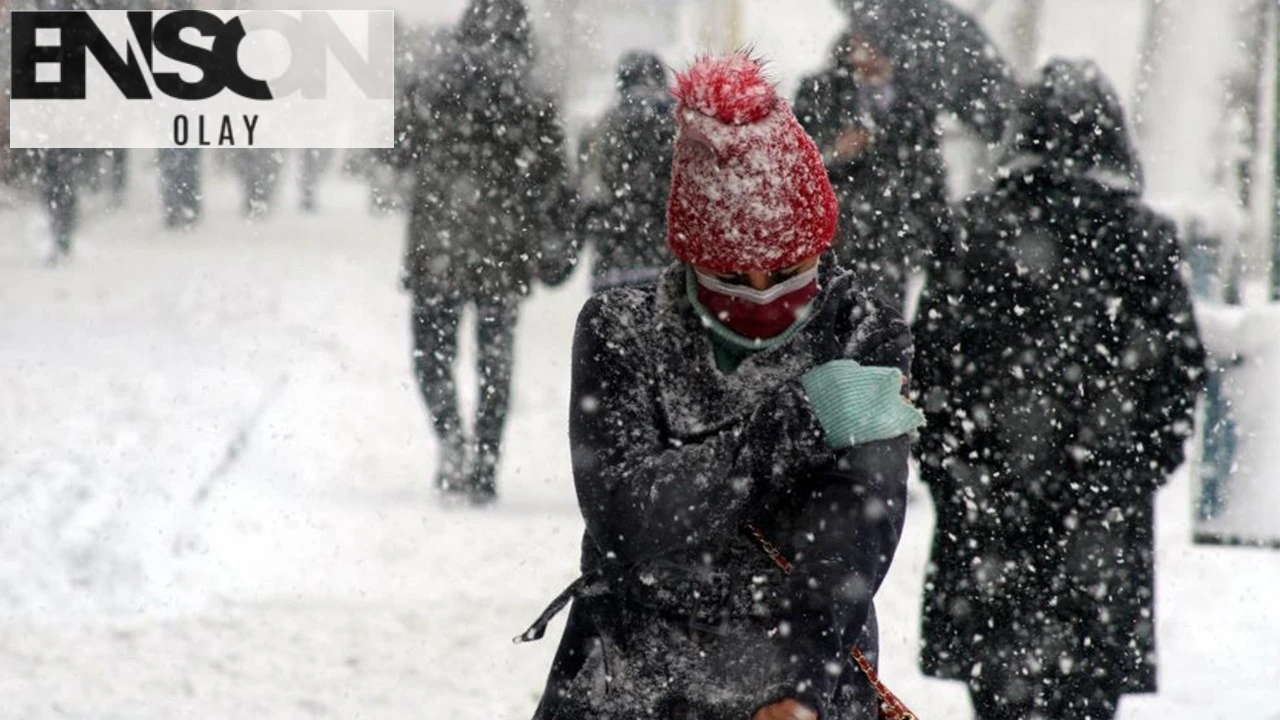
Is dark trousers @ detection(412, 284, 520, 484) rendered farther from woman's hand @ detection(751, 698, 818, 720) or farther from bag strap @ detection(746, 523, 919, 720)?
woman's hand @ detection(751, 698, 818, 720)

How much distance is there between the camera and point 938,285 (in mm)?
3727

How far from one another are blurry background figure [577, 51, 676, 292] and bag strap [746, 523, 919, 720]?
2802 millimetres

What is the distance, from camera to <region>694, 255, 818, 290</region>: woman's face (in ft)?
6.07

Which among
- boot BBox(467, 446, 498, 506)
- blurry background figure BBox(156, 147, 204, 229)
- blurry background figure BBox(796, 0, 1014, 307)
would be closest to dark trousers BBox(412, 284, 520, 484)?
boot BBox(467, 446, 498, 506)

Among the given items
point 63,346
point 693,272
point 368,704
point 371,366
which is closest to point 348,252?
point 371,366

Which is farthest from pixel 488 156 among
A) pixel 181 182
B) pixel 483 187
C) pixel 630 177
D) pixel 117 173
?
pixel 117 173

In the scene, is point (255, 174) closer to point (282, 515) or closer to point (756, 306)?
point (282, 515)

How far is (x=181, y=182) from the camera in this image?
5.12 m

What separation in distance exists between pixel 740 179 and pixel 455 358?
351 centimetres

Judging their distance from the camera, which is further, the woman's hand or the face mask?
the face mask

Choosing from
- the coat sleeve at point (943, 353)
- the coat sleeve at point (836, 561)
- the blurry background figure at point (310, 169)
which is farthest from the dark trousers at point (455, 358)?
the coat sleeve at point (836, 561)

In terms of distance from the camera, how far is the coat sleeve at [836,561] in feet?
5.69

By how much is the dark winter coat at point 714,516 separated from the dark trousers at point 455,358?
10.9 feet

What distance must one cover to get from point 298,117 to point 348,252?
553mm
